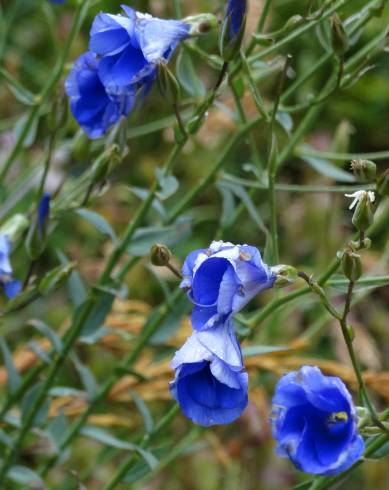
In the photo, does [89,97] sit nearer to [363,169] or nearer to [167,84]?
[167,84]

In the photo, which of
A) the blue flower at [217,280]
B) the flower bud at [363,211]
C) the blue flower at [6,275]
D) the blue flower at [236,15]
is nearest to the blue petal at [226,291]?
the blue flower at [217,280]

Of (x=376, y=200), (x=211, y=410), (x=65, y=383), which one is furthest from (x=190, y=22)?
(x=65, y=383)

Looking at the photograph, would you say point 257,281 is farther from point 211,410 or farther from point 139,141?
point 139,141

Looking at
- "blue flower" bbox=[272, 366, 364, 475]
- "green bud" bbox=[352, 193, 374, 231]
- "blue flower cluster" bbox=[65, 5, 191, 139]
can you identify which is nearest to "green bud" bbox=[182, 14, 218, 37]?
"blue flower cluster" bbox=[65, 5, 191, 139]

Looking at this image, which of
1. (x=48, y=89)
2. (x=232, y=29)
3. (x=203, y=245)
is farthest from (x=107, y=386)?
(x=203, y=245)

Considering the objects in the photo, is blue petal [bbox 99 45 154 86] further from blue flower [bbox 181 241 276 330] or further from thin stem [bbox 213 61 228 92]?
blue flower [bbox 181 241 276 330]

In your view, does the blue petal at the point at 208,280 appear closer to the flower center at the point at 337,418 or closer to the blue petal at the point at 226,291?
the blue petal at the point at 226,291
